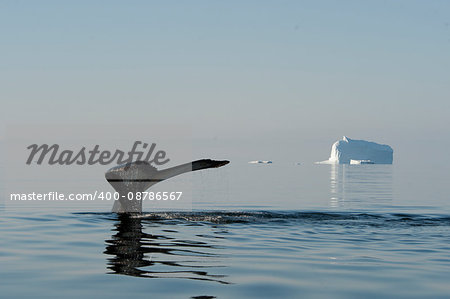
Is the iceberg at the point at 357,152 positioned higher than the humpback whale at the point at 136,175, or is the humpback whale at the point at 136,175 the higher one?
the iceberg at the point at 357,152

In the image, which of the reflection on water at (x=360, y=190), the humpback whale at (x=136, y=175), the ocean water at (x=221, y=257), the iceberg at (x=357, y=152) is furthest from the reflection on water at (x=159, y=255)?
the iceberg at (x=357, y=152)

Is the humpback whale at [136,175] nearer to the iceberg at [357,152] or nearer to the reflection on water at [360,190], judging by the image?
the reflection on water at [360,190]

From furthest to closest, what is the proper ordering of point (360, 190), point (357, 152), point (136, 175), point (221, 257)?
point (357, 152), point (360, 190), point (136, 175), point (221, 257)

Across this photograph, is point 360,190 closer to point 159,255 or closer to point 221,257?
point 221,257

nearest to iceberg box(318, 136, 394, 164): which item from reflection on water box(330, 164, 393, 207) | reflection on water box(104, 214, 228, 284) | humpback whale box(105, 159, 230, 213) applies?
reflection on water box(330, 164, 393, 207)

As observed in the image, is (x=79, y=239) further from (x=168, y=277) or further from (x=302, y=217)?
(x=302, y=217)

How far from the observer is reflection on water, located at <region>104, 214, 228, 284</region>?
10250 millimetres

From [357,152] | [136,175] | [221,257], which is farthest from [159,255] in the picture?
[357,152]

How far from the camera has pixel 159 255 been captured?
12.1m

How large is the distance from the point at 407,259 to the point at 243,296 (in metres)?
4.89

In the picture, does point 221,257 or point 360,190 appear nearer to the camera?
point 221,257

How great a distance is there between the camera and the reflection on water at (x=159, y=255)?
10.2m

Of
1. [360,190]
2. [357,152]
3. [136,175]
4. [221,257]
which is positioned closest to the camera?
[221,257]

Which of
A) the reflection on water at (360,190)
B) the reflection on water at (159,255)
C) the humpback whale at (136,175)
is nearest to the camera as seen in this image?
the reflection on water at (159,255)
